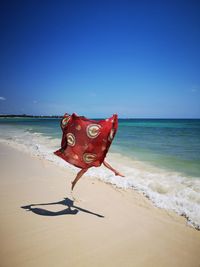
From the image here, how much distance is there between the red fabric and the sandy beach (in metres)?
1.08

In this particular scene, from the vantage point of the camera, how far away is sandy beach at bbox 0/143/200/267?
278 centimetres

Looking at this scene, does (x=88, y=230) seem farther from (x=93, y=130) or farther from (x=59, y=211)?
(x=93, y=130)

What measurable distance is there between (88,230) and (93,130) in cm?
182

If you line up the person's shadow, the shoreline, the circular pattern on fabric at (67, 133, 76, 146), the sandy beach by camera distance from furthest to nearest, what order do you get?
1. the shoreline
2. the circular pattern on fabric at (67, 133, 76, 146)
3. the person's shadow
4. the sandy beach

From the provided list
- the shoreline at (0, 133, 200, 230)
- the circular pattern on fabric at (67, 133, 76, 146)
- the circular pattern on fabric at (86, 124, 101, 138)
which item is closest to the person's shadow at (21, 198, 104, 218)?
the circular pattern on fabric at (67, 133, 76, 146)

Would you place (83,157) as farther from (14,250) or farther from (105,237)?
(14,250)

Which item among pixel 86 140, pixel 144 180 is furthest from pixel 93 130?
pixel 144 180

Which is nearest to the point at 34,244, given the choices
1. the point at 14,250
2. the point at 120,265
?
the point at 14,250

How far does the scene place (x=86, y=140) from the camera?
3996mm

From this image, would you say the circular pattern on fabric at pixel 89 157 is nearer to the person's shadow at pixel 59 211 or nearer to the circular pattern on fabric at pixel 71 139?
the circular pattern on fabric at pixel 71 139

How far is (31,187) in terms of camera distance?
518 cm

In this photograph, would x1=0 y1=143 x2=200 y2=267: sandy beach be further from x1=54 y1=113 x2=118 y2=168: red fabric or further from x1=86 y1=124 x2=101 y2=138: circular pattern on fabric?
x1=86 y1=124 x2=101 y2=138: circular pattern on fabric

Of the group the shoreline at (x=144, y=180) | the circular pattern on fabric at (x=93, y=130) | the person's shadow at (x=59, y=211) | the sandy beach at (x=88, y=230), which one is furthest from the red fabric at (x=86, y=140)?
the shoreline at (x=144, y=180)

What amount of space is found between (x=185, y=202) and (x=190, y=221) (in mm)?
927
